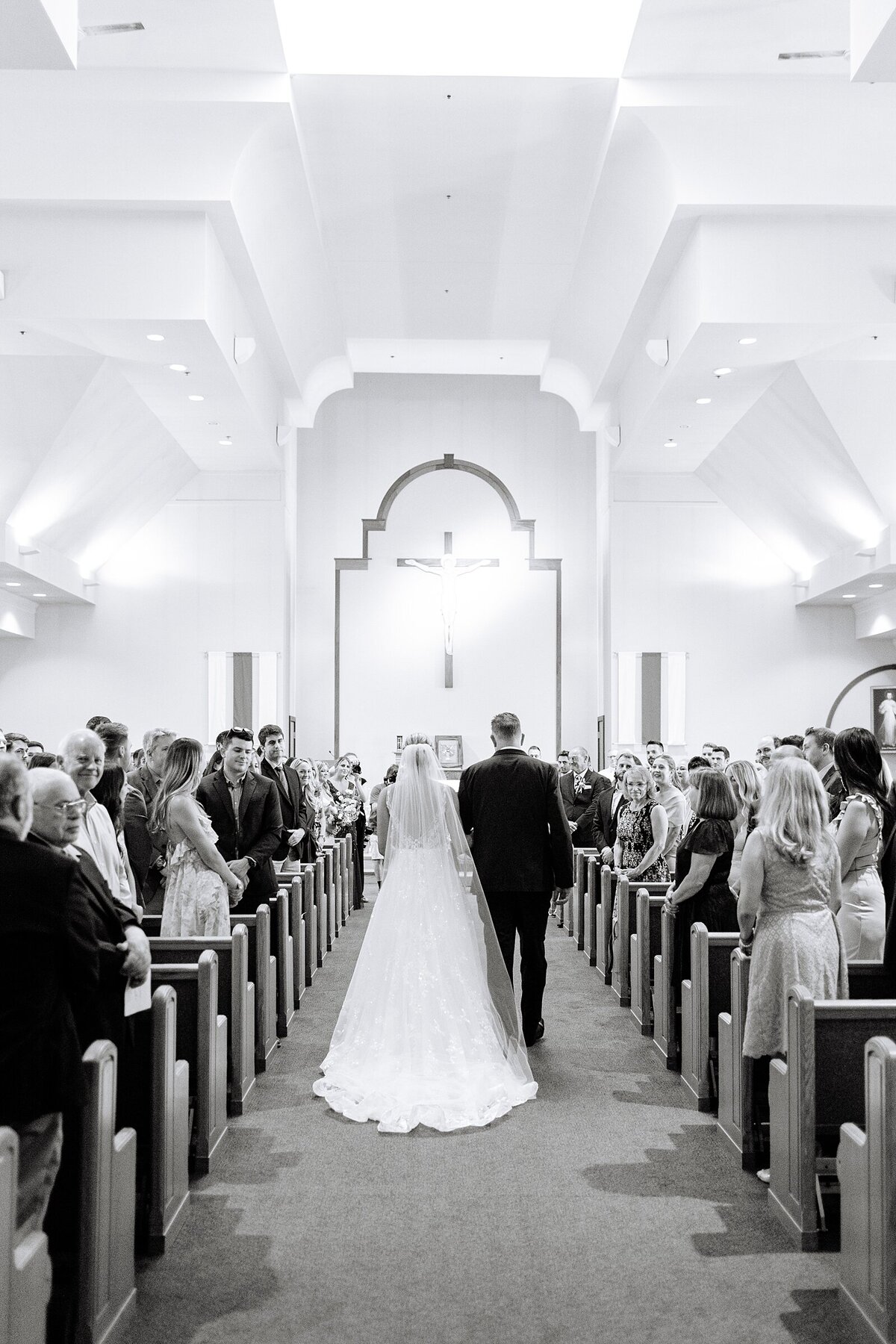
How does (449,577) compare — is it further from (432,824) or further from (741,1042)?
(741,1042)

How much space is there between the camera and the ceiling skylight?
8195 mm

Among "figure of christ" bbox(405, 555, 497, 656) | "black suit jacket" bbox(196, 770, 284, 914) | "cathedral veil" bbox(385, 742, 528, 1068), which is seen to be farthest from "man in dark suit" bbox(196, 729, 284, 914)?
"figure of christ" bbox(405, 555, 497, 656)

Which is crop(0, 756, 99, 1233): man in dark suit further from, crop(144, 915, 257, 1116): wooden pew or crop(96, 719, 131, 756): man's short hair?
crop(96, 719, 131, 756): man's short hair

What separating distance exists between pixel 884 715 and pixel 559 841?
980cm

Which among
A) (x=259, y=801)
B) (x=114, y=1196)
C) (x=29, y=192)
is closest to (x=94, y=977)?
(x=114, y=1196)

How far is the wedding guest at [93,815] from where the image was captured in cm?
398

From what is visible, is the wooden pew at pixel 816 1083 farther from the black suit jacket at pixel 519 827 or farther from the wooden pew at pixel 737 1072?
the black suit jacket at pixel 519 827

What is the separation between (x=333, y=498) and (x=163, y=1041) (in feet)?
43.4

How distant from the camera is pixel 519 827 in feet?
19.1

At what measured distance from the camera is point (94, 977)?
8.70ft

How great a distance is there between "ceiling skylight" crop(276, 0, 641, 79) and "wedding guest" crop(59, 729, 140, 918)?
6134 mm

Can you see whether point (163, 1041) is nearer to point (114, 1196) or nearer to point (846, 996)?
point (114, 1196)

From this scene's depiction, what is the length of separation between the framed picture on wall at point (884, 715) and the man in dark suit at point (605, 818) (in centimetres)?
553

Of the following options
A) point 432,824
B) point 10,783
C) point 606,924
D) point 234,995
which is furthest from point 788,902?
point 606,924
